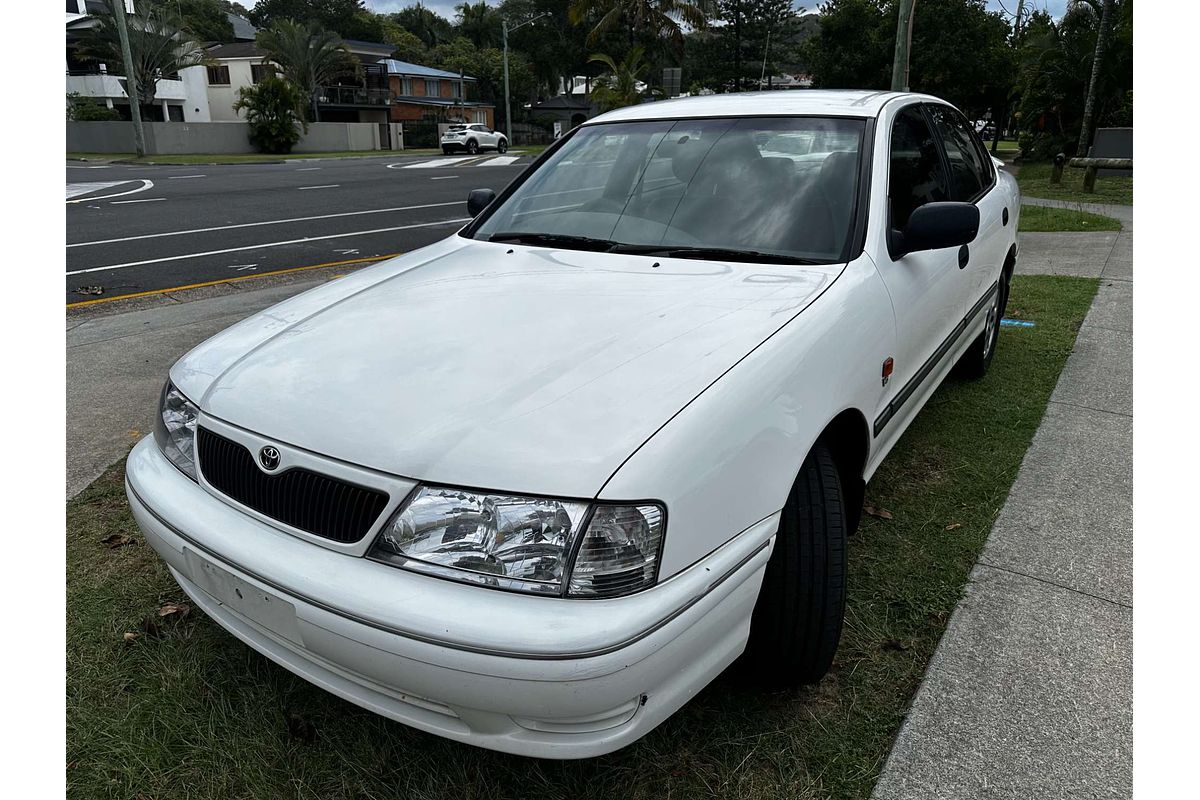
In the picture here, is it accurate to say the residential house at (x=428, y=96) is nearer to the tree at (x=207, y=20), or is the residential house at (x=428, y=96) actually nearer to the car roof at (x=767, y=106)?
the tree at (x=207, y=20)

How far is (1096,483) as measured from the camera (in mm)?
3486

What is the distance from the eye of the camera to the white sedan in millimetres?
1605

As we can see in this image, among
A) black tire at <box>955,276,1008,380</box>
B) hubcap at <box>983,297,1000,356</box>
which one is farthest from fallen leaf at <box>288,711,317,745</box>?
hubcap at <box>983,297,1000,356</box>

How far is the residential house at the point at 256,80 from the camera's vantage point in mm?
48906

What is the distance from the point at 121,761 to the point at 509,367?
1413 mm

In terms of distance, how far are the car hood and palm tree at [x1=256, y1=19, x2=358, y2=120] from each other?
146ft

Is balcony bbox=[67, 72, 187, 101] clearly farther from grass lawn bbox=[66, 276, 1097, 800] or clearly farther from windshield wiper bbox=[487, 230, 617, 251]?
grass lawn bbox=[66, 276, 1097, 800]

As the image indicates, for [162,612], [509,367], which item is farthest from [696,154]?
[162,612]

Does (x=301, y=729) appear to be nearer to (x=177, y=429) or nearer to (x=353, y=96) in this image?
(x=177, y=429)

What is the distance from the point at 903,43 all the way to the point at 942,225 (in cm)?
967

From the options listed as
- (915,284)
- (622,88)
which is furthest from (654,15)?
(915,284)

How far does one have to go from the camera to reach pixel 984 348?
455cm

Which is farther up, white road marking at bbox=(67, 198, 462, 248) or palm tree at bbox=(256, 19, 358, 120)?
palm tree at bbox=(256, 19, 358, 120)

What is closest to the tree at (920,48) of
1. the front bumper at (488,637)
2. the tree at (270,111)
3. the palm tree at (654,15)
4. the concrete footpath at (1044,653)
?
the palm tree at (654,15)
